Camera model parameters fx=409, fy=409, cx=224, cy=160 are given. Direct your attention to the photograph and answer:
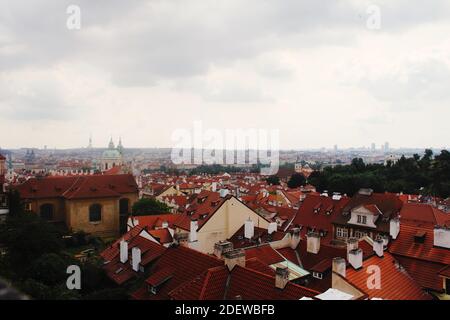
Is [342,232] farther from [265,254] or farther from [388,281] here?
[388,281]

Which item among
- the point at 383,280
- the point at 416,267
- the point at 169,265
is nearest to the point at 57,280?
the point at 169,265

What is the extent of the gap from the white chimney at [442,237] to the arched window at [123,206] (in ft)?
131

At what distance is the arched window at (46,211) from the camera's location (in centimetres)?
4872

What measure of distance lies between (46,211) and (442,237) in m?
42.9

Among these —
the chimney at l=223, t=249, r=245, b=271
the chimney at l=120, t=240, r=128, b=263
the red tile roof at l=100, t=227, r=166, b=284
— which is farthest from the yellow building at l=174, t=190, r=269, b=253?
the chimney at l=223, t=249, r=245, b=271

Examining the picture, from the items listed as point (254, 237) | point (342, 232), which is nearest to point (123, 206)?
point (342, 232)

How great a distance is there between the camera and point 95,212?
49469 mm

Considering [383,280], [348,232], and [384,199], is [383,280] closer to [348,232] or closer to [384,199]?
[348,232]

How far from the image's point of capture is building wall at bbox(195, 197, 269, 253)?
27892 millimetres

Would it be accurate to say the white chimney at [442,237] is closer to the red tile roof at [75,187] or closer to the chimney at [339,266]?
the chimney at [339,266]

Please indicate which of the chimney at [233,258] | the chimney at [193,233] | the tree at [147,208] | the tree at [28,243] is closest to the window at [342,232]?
the chimney at [193,233]

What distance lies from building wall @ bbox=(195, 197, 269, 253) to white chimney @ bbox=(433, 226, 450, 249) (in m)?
12.9
